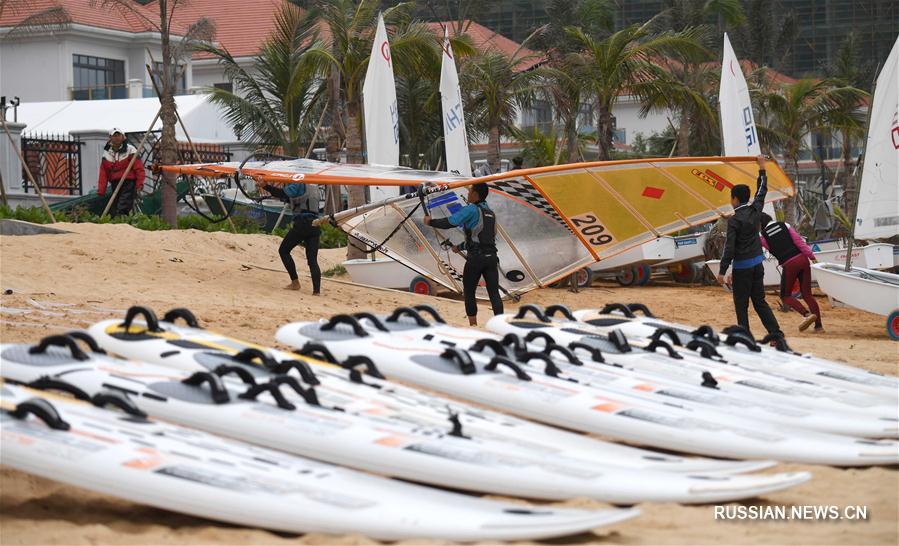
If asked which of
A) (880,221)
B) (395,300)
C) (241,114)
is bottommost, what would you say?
(395,300)

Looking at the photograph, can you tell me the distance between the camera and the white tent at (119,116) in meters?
29.3

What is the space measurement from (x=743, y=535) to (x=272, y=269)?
11.8 m

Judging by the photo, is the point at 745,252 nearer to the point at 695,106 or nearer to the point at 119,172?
the point at 119,172

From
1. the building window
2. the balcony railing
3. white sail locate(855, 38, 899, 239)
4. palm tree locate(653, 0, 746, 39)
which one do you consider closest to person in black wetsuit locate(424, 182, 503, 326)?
white sail locate(855, 38, 899, 239)

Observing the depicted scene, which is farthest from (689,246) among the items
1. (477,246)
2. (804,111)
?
(477,246)

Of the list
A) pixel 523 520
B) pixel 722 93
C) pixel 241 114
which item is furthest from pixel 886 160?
pixel 241 114

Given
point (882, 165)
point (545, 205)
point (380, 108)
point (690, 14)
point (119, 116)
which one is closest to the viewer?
point (882, 165)

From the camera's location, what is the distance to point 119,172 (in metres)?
17.8

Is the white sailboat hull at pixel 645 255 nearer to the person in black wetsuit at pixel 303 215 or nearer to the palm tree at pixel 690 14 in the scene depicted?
the person in black wetsuit at pixel 303 215

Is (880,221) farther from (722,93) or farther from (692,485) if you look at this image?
(692,485)

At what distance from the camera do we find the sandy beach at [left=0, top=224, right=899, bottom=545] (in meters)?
4.49

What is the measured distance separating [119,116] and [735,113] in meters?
17.7

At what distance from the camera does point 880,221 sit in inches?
533

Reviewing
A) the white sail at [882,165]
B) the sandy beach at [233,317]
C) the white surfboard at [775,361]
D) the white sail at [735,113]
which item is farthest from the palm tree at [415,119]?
the white surfboard at [775,361]
